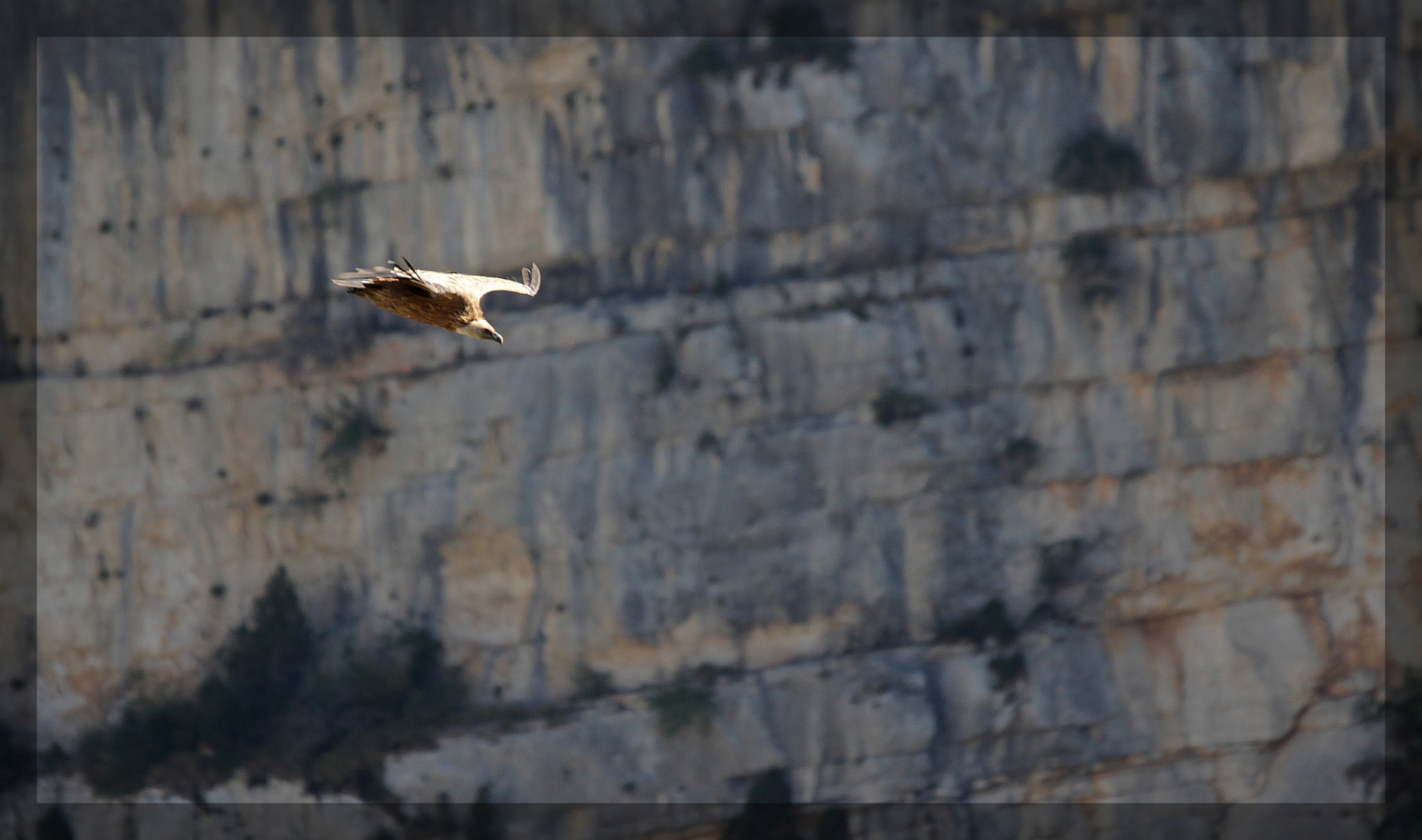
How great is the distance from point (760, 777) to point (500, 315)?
7087mm

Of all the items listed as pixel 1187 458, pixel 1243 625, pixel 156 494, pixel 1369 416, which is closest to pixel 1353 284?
pixel 1369 416

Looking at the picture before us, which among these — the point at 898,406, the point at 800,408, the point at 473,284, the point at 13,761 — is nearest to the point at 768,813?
the point at 800,408

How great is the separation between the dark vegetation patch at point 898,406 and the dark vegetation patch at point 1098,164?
11.2ft

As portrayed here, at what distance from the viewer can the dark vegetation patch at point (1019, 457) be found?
21.0 m

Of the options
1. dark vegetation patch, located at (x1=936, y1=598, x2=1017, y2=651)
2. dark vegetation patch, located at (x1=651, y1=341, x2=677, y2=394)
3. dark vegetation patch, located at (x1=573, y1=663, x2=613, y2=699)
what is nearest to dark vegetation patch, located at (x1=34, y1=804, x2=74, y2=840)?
dark vegetation patch, located at (x1=573, y1=663, x2=613, y2=699)

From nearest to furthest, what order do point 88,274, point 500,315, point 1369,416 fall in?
point 1369,416
point 500,315
point 88,274

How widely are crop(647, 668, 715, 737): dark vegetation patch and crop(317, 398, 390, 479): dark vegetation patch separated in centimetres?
531

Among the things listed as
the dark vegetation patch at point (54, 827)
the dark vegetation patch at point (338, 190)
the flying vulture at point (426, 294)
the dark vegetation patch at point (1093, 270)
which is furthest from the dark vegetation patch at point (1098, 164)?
the dark vegetation patch at point (54, 827)

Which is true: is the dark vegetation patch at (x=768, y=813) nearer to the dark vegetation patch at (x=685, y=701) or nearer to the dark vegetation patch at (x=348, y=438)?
the dark vegetation patch at (x=685, y=701)

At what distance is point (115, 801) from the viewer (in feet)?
73.1

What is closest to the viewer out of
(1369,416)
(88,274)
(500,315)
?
(1369,416)

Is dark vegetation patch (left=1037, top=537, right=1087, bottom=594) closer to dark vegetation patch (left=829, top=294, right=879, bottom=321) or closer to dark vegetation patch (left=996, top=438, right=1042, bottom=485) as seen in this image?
dark vegetation patch (left=996, top=438, right=1042, bottom=485)

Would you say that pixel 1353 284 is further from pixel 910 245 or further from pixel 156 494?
pixel 156 494

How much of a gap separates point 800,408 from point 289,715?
8.28 meters
